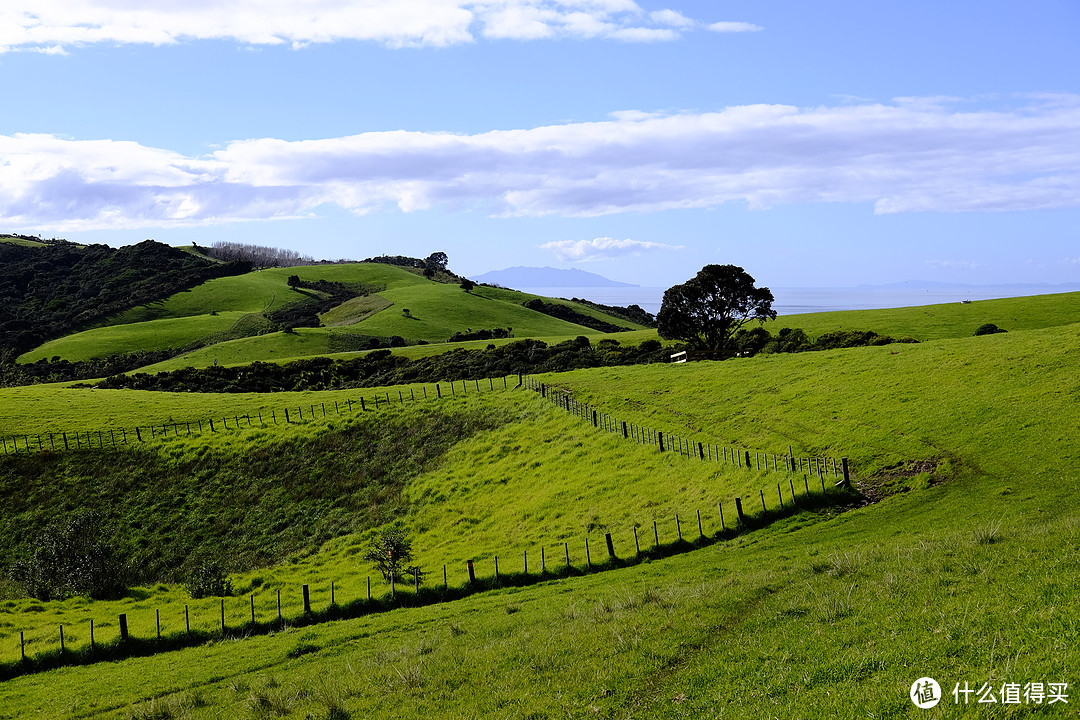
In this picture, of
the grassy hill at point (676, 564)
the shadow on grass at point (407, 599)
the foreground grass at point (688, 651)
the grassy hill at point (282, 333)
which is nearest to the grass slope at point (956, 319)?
the grassy hill at point (676, 564)

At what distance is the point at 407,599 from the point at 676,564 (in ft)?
33.7

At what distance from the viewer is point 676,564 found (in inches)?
1121

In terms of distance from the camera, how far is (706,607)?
1802 centimetres

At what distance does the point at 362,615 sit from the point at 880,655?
2122 centimetres

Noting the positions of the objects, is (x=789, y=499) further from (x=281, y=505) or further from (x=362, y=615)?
(x=281, y=505)

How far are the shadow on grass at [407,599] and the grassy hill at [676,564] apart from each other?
0.64 meters

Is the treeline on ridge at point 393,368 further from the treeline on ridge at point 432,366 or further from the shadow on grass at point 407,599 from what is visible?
the shadow on grass at point 407,599

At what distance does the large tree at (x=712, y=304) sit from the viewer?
86312 mm

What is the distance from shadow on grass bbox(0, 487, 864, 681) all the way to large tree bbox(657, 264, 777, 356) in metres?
54.5

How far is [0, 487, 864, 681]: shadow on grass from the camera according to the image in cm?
2681

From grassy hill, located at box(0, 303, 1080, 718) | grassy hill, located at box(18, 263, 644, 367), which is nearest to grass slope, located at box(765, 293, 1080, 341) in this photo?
grassy hill, located at box(0, 303, 1080, 718)

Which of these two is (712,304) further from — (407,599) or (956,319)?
(407,599)

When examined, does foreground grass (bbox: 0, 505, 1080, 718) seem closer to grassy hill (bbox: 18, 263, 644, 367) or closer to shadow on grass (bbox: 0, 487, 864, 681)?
shadow on grass (bbox: 0, 487, 864, 681)

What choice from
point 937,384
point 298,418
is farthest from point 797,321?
point 298,418
